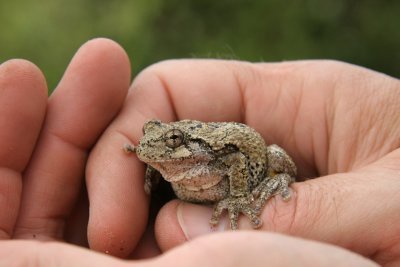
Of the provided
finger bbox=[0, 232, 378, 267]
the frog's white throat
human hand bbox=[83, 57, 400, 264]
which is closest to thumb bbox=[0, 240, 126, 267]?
finger bbox=[0, 232, 378, 267]

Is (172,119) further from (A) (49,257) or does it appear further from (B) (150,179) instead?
(A) (49,257)

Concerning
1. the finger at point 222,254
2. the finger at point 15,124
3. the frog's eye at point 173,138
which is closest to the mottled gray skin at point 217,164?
the frog's eye at point 173,138

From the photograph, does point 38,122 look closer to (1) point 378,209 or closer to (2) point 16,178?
(2) point 16,178

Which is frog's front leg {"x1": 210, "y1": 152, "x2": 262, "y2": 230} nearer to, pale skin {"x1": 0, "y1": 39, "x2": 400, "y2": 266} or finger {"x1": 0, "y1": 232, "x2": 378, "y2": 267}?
pale skin {"x1": 0, "y1": 39, "x2": 400, "y2": 266}

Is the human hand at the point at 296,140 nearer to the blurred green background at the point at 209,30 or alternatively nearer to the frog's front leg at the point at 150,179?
the frog's front leg at the point at 150,179

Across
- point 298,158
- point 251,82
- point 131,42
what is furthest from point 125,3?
point 298,158

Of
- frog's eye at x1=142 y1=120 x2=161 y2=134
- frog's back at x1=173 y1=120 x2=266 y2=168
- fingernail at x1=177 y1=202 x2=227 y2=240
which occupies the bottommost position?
fingernail at x1=177 y1=202 x2=227 y2=240

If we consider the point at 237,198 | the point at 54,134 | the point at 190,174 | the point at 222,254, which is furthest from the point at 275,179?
the point at 54,134
